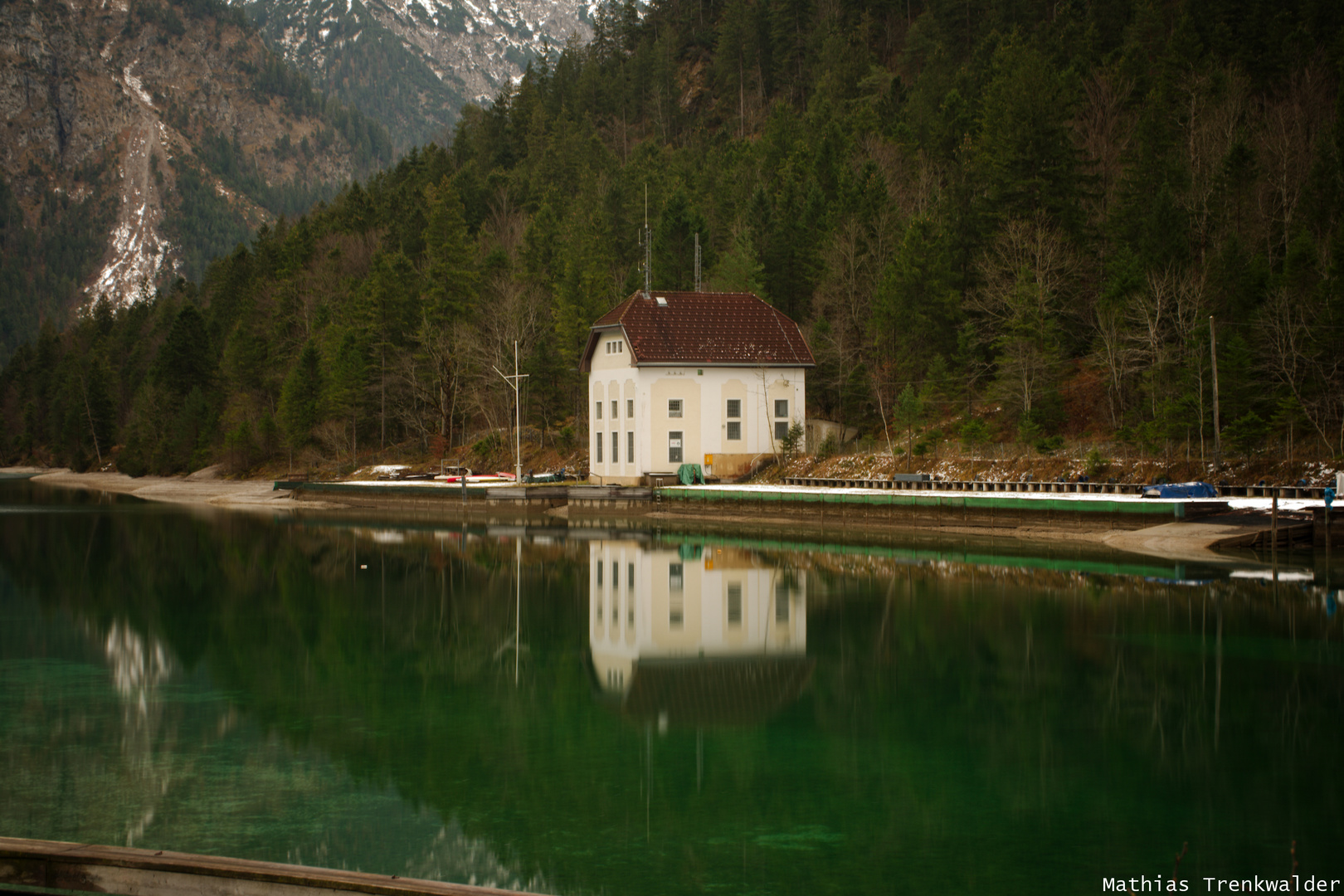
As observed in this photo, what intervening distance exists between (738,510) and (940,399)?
33.6 feet

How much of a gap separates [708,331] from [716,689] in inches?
1461

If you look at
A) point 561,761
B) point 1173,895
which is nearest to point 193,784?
point 561,761

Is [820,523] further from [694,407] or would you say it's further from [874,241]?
[874,241]

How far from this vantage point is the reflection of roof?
56.2ft

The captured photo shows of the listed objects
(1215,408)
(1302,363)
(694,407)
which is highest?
(1302,363)

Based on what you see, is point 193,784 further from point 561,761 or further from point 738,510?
point 738,510

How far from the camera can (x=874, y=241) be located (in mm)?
59250

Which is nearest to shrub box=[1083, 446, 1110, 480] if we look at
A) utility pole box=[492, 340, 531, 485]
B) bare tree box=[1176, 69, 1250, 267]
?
bare tree box=[1176, 69, 1250, 267]

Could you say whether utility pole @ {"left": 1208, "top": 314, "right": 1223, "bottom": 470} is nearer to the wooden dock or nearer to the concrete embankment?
the concrete embankment

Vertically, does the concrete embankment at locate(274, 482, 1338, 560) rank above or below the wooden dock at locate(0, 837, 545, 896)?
above

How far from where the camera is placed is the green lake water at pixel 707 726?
37.0ft

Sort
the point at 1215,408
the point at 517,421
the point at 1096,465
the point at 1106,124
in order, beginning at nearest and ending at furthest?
the point at 1215,408
the point at 1096,465
the point at 517,421
the point at 1106,124

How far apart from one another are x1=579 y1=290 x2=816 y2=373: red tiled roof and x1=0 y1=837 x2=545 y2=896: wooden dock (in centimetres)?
4453

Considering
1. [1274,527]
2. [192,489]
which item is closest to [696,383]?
[1274,527]
